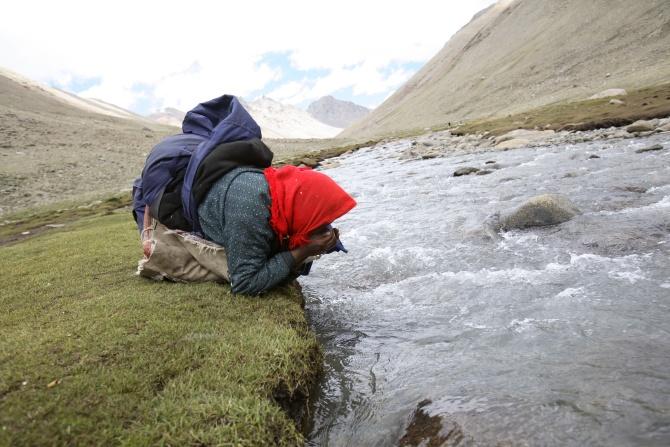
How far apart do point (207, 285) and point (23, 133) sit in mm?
95983

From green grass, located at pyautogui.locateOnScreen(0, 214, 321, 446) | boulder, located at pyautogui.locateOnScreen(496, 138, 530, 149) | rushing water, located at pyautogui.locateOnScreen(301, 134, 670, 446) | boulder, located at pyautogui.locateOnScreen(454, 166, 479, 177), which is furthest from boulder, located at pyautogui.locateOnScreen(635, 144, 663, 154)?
green grass, located at pyautogui.locateOnScreen(0, 214, 321, 446)

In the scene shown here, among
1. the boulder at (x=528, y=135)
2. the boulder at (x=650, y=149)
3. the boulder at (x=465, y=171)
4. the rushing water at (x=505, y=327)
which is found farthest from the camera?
the boulder at (x=528, y=135)

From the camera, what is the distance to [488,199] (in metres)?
16.8

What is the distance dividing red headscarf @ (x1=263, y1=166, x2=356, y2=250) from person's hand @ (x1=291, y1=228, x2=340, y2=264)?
0.20 metres

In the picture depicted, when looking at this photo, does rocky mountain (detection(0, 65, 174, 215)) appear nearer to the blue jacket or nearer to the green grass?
the blue jacket

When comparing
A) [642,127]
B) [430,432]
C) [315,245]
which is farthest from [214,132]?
[642,127]

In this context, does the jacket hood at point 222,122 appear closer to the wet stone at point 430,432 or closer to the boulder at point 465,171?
the wet stone at point 430,432

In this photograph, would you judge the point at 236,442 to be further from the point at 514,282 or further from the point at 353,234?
the point at 353,234

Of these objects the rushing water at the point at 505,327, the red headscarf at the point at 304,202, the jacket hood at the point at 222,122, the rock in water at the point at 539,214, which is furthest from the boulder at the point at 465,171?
the red headscarf at the point at 304,202

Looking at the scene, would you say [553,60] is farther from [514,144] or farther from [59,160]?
[59,160]

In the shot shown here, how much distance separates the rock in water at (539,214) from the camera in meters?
12.2

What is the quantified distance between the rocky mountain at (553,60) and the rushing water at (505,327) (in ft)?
206

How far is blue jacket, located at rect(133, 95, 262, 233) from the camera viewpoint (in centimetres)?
635

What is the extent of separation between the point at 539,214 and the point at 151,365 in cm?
1092
